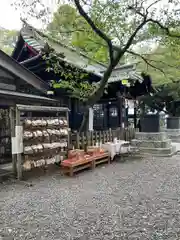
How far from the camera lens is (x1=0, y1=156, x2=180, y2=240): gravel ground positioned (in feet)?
9.52

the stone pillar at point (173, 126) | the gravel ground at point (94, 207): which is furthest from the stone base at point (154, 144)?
the stone pillar at point (173, 126)

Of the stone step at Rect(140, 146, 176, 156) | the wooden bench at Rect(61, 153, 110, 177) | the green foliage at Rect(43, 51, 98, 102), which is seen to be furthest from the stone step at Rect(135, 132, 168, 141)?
the green foliage at Rect(43, 51, 98, 102)

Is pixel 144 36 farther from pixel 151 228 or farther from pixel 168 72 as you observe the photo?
pixel 151 228

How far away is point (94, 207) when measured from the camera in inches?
147

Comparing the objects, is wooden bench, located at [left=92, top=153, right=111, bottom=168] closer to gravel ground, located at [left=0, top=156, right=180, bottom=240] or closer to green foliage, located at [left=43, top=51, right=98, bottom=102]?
gravel ground, located at [left=0, top=156, right=180, bottom=240]

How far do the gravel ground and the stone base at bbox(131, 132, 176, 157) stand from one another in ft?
9.21

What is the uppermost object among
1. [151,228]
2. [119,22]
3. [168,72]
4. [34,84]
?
[119,22]

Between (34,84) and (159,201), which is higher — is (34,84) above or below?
above

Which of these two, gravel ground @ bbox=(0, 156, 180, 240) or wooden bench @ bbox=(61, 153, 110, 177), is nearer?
gravel ground @ bbox=(0, 156, 180, 240)

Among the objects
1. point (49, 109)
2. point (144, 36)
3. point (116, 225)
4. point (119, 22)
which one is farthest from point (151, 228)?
point (144, 36)

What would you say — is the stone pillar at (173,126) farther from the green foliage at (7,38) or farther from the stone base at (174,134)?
the green foliage at (7,38)

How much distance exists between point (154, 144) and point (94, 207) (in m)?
5.90

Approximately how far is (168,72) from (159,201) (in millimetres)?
7943

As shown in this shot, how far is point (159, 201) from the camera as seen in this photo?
13.1ft
